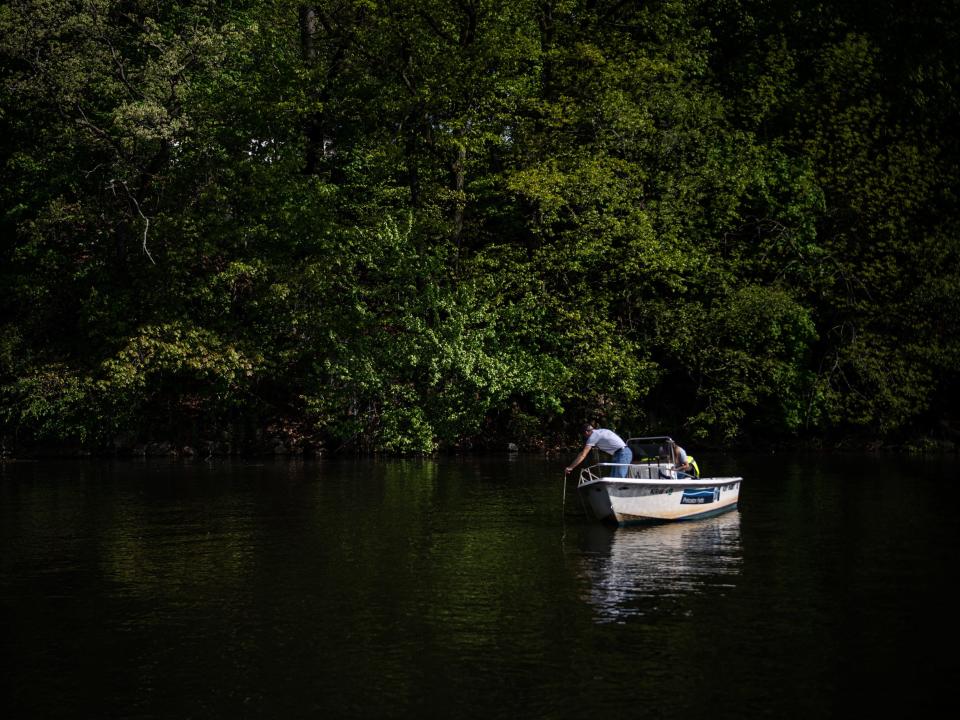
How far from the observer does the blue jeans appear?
1119 inches

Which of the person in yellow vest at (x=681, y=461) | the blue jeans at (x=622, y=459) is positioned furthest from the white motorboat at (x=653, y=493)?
the person in yellow vest at (x=681, y=461)

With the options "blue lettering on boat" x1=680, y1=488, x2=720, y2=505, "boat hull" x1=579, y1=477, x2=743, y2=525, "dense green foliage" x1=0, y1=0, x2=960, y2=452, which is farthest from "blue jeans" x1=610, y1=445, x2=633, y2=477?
"dense green foliage" x1=0, y1=0, x2=960, y2=452

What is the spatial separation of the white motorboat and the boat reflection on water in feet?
1.02

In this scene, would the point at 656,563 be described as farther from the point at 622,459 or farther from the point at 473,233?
the point at 473,233

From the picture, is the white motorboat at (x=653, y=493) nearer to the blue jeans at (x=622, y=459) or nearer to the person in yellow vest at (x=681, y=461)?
the blue jeans at (x=622, y=459)

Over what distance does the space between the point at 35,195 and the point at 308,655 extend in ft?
132

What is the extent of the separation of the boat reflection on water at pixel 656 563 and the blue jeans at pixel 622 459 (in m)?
1.60

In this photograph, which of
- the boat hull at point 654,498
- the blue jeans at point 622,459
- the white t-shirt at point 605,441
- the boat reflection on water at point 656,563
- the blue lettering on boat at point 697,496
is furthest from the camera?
the white t-shirt at point 605,441

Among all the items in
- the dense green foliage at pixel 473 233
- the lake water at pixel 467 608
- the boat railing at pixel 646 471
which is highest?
the dense green foliage at pixel 473 233

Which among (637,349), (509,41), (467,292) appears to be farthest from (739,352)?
(509,41)

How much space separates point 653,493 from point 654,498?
0.19 m

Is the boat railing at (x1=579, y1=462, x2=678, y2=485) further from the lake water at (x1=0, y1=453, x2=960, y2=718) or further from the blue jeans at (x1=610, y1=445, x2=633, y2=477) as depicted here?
the lake water at (x1=0, y1=453, x2=960, y2=718)

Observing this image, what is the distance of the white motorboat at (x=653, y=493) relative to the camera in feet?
87.0

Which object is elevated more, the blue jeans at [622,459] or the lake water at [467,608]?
the blue jeans at [622,459]
